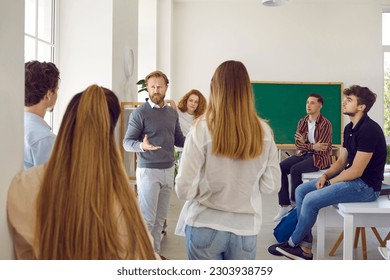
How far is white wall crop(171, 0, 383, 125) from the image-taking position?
581cm

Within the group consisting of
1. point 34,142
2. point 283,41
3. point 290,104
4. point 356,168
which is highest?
point 283,41

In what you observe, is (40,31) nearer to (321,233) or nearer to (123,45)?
(123,45)

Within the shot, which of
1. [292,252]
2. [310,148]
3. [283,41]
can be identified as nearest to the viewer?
[292,252]

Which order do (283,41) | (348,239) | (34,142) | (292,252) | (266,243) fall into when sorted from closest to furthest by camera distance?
(34,142), (348,239), (292,252), (266,243), (283,41)

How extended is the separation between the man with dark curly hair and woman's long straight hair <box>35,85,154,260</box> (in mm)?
328

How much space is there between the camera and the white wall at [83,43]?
2.46 metres

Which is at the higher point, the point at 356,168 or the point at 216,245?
the point at 356,168

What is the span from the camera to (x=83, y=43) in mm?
2482

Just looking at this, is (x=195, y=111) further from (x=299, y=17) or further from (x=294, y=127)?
(x=299, y=17)

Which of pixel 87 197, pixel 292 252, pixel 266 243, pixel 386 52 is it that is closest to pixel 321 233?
pixel 292 252

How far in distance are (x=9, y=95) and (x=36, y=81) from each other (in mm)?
284

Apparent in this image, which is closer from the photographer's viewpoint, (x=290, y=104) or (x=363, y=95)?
(x=363, y=95)

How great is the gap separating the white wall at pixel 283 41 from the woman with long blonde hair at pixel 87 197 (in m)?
5.03

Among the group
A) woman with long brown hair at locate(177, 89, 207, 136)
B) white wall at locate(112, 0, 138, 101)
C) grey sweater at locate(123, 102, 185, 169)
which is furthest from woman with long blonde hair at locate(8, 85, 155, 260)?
woman with long brown hair at locate(177, 89, 207, 136)
